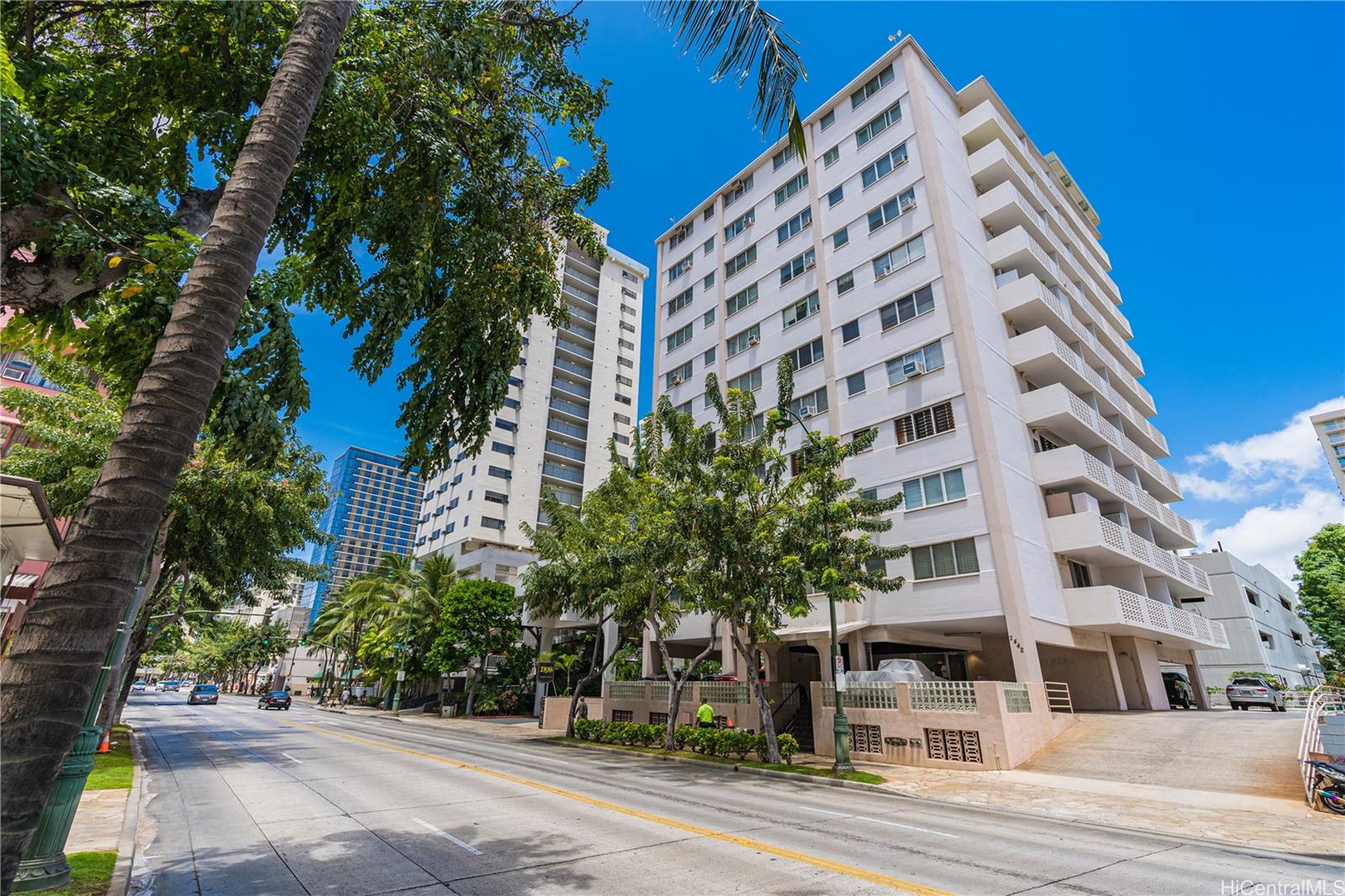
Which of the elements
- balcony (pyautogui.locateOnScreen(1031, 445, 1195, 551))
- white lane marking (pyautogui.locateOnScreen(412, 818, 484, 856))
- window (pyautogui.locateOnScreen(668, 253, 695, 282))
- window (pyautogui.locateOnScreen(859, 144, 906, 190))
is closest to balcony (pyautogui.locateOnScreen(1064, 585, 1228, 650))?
balcony (pyautogui.locateOnScreen(1031, 445, 1195, 551))

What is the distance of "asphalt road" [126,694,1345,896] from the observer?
275 inches

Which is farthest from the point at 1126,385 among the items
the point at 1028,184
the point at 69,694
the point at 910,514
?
the point at 69,694

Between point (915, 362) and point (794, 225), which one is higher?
point (794, 225)

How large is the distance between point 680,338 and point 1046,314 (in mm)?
20315

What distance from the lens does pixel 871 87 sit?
110 feet

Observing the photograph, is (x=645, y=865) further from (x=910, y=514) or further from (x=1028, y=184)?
(x=1028, y=184)

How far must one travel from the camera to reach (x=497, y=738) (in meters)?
27.1

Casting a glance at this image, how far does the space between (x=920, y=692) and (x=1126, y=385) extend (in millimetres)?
26241

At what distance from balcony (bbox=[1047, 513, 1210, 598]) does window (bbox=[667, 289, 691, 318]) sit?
983 inches

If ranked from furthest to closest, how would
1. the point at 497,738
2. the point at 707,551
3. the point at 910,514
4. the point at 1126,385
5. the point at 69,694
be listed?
the point at 1126,385 → the point at 497,738 → the point at 910,514 → the point at 707,551 → the point at 69,694

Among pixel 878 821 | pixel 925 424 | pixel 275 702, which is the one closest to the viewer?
pixel 878 821

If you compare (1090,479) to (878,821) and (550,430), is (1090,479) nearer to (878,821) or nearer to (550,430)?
(878,821)

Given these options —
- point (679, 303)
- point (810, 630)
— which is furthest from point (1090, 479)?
point (679, 303)

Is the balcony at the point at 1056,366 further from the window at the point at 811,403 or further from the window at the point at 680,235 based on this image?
the window at the point at 680,235
